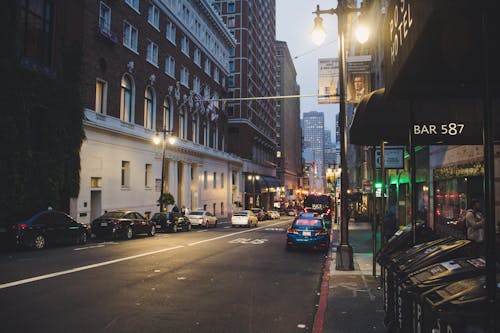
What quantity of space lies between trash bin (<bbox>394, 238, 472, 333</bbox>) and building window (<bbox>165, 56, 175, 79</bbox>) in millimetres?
40279

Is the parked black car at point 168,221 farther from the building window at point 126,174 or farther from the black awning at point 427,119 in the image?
the black awning at point 427,119

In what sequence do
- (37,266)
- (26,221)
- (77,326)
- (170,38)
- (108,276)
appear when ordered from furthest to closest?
(170,38) < (26,221) < (37,266) < (108,276) < (77,326)

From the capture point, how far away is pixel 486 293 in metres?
3.38

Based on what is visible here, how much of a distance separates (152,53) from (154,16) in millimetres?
3598

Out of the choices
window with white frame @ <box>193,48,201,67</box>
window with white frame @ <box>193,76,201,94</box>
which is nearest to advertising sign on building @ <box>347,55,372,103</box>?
window with white frame @ <box>193,76,201,94</box>

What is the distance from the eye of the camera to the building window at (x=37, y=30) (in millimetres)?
24297

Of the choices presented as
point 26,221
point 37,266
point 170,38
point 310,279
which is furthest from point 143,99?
point 310,279

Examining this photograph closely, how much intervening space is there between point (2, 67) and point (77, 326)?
756 inches

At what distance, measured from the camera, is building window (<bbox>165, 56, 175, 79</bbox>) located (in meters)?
43.2

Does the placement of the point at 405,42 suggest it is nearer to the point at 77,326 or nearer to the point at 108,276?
the point at 77,326

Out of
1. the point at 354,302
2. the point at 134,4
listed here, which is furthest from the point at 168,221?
the point at 354,302

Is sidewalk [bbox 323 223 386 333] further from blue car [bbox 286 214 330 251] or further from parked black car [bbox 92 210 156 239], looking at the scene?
parked black car [bbox 92 210 156 239]

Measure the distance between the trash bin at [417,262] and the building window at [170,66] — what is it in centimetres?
4028

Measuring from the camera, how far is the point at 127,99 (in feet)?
119
